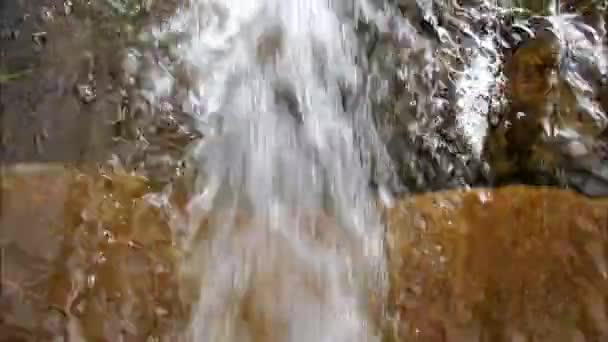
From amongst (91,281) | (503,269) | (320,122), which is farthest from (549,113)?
(91,281)

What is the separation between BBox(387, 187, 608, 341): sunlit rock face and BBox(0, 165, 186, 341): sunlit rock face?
0.39 m

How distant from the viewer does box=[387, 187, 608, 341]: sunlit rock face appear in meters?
1.19

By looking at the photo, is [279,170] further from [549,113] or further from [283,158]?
[549,113]

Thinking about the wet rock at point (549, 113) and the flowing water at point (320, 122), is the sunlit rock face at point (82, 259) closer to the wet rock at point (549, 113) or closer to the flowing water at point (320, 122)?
the flowing water at point (320, 122)

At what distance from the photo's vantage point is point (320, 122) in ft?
4.34

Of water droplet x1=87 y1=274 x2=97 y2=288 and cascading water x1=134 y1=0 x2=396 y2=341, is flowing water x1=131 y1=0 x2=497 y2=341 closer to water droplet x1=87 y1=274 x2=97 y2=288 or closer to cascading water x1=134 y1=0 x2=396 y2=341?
cascading water x1=134 y1=0 x2=396 y2=341

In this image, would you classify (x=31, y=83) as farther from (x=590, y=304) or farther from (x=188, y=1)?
(x=590, y=304)

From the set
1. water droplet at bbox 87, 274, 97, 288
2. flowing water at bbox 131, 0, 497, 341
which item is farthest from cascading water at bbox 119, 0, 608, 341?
water droplet at bbox 87, 274, 97, 288

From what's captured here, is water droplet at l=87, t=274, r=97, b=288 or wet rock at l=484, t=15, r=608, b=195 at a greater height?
wet rock at l=484, t=15, r=608, b=195

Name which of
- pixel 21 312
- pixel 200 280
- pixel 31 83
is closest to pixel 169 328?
pixel 200 280

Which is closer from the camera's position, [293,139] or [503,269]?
[503,269]

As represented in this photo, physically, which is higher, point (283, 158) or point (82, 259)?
point (283, 158)

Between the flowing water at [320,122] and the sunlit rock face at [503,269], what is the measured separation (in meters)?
0.05

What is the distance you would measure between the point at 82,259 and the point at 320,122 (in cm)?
46
